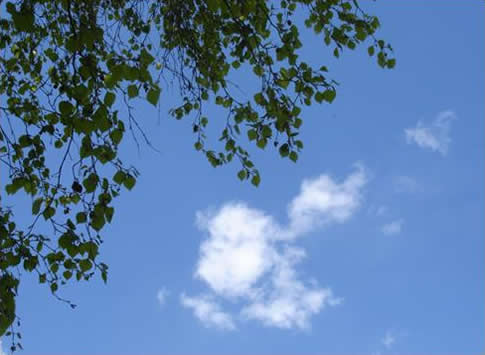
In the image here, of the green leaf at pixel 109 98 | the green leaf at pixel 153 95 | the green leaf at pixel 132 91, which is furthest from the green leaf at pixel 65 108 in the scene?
the green leaf at pixel 153 95

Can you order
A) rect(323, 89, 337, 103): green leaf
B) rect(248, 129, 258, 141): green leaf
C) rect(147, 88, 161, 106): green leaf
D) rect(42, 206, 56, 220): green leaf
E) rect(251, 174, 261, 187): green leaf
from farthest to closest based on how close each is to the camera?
rect(251, 174, 261, 187): green leaf, rect(248, 129, 258, 141): green leaf, rect(323, 89, 337, 103): green leaf, rect(42, 206, 56, 220): green leaf, rect(147, 88, 161, 106): green leaf

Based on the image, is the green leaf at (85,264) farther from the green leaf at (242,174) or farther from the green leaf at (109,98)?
the green leaf at (242,174)

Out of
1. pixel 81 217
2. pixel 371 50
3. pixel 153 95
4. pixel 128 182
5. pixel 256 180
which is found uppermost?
pixel 371 50

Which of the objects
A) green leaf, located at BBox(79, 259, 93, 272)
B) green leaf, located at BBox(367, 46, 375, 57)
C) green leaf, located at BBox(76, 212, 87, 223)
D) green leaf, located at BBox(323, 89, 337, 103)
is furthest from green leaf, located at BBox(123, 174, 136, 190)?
green leaf, located at BBox(367, 46, 375, 57)

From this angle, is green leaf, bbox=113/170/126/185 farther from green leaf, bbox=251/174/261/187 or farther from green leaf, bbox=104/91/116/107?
green leaf, bbox=251/174/261/187

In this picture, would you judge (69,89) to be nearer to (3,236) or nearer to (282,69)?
(3,236)

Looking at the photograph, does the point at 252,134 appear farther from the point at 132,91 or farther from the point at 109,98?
the point at 109,98

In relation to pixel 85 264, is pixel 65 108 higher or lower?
higher

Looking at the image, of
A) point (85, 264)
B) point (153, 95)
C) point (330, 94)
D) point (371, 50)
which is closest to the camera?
point (153, 95)

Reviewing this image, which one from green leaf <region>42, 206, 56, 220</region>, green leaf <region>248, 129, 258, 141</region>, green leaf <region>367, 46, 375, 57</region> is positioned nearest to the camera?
green leaf <region>42, 206, 56, 220</region>

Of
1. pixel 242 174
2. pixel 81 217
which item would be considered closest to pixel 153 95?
pixel 81 217

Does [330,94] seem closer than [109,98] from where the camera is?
No

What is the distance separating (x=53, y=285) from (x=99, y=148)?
1343 mm

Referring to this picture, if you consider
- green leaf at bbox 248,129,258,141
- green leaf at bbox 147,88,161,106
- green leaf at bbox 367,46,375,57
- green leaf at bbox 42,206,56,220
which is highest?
green leaf at bbox 367,46,375,57
